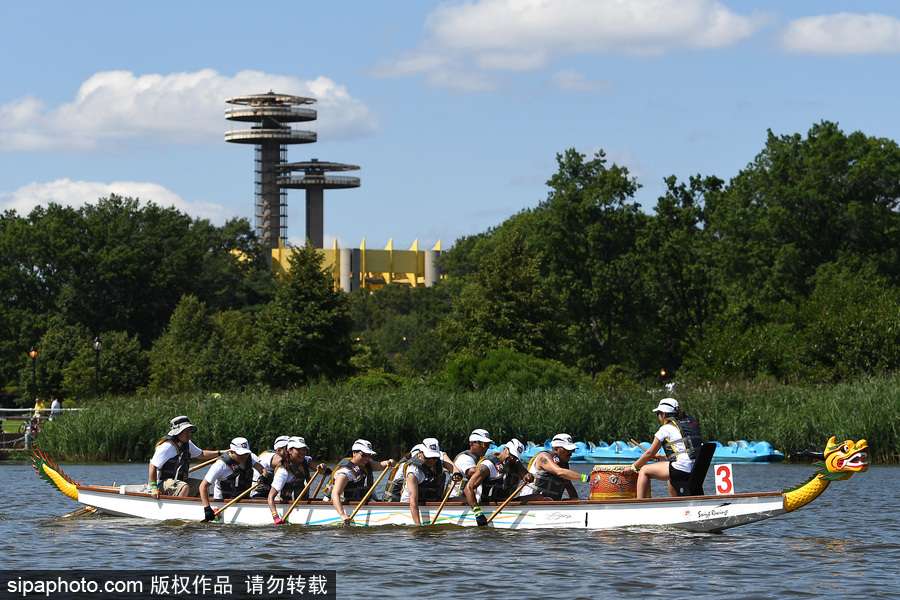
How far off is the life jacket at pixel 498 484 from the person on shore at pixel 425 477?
1.71 ft

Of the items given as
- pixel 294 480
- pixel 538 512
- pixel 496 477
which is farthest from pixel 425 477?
pixel 294 480

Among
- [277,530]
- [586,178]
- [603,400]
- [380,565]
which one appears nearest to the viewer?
[380,565]

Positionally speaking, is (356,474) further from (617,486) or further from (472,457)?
(617,486)

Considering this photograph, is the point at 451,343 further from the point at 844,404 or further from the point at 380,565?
the point at 380,565

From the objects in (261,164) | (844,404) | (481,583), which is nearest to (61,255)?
(261,164)

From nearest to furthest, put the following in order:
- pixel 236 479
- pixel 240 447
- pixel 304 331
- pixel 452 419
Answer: pixel 240 447 < pixel 236 479 < pixel 452 419 < pixel 304 331

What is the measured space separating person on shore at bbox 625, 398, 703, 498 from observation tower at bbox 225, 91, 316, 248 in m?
122

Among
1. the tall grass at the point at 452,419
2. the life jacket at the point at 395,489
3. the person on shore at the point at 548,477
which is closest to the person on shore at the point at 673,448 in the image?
the person on shore at the point at 548,477

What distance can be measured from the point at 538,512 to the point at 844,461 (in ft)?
16.4

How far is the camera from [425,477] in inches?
840

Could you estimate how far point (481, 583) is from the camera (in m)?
17.0

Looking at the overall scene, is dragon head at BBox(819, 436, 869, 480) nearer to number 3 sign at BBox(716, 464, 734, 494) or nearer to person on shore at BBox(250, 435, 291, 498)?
number 3 sign at BBox(716, 464, 734, 494)

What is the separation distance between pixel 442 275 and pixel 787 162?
75.5m

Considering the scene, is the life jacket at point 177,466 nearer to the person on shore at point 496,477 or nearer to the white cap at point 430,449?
the white cap at point 430,449
